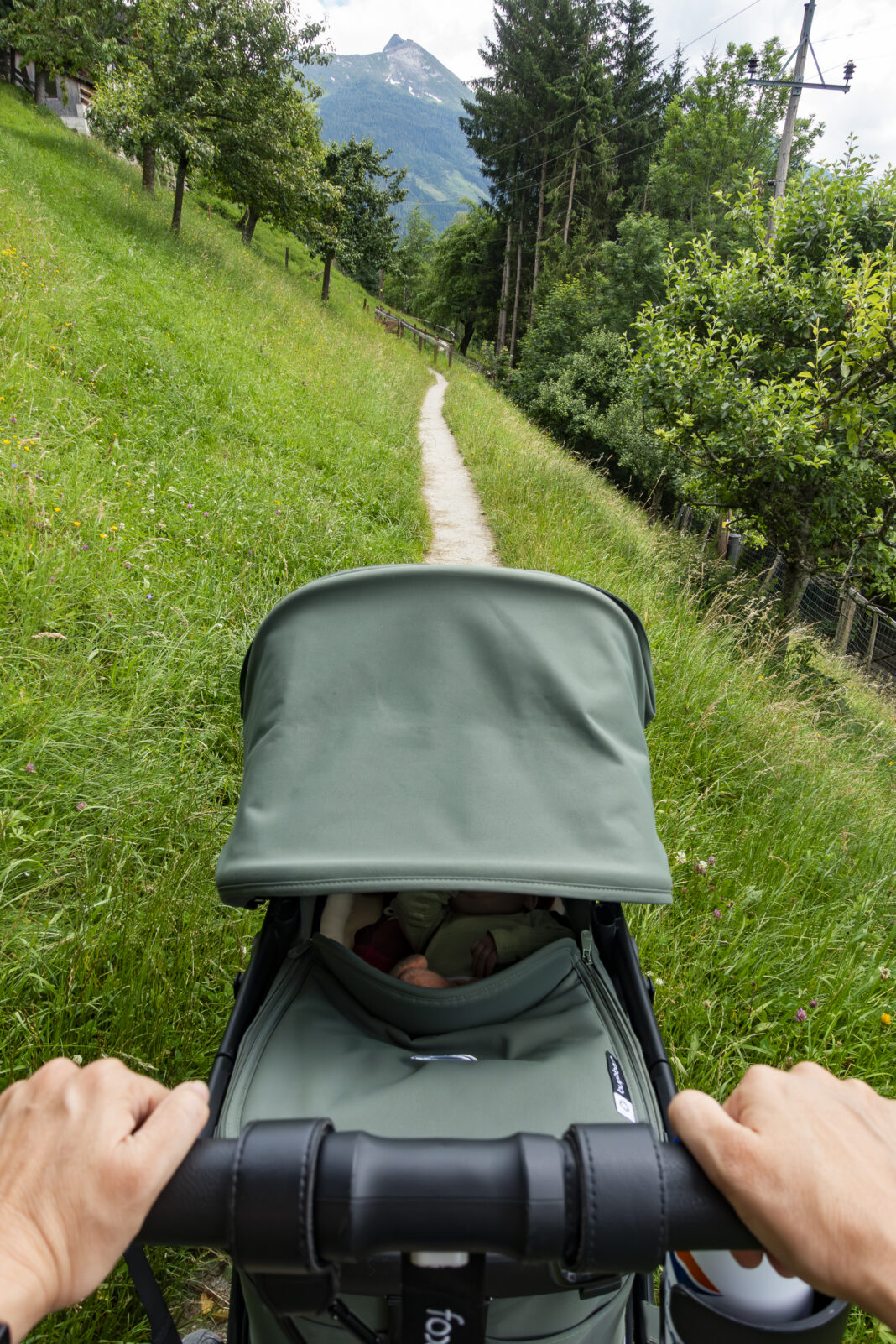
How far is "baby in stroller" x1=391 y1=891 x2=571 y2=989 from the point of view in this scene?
1.76 metres

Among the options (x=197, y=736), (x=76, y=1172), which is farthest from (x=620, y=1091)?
(x=197, y=736)

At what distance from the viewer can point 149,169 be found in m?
16.2

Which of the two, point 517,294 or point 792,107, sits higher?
point 517,294

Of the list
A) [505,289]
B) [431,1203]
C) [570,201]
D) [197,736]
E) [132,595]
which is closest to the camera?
[431,1203]

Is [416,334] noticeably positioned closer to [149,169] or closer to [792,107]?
[149,169]

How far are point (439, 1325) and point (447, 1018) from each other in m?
0.53

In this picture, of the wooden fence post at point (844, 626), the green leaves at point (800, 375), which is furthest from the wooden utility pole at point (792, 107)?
the wooden fence post at point (844, 626)

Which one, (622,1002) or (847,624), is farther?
(847,624)

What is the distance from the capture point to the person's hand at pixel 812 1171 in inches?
Result: 28.6

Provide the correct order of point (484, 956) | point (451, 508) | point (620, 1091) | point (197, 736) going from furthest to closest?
point (451, 508) < point (197, 736) < point (484, 956) < point (620, 1091)

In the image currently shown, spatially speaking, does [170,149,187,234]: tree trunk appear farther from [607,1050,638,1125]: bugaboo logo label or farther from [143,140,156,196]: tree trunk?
[607,1050,638,1125]: bugaboo logo label

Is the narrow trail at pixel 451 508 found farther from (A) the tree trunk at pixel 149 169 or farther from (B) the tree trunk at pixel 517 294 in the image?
(B) the tree trunk at pixel 517 294

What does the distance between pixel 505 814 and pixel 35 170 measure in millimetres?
16400

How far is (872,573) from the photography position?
26.4 feet
